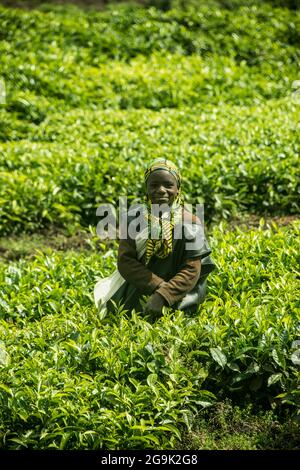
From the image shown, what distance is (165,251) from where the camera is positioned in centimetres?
586

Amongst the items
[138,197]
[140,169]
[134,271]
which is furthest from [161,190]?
[140,169]

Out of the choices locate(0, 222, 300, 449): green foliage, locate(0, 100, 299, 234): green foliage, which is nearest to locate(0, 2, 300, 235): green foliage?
locate(0, 100, 299, 234): green foliage

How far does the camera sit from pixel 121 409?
513cm

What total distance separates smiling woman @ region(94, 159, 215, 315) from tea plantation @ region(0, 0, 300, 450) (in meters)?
0.16

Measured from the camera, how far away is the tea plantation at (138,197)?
5227mm

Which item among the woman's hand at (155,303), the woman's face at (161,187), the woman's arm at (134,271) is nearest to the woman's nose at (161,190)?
the woman's face at (161,187)

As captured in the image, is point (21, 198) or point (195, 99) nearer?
point (21, 198)

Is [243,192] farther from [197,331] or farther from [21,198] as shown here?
[197,331]

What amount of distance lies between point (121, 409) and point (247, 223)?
4.11m

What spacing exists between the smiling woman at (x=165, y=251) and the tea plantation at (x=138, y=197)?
16cm

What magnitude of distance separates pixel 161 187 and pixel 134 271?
58cm

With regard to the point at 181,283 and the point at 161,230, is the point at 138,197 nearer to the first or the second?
the point at 161,230

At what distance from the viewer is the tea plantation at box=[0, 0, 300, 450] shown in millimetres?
5227

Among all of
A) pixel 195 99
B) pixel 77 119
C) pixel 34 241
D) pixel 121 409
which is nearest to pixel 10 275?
pixel 34 241
